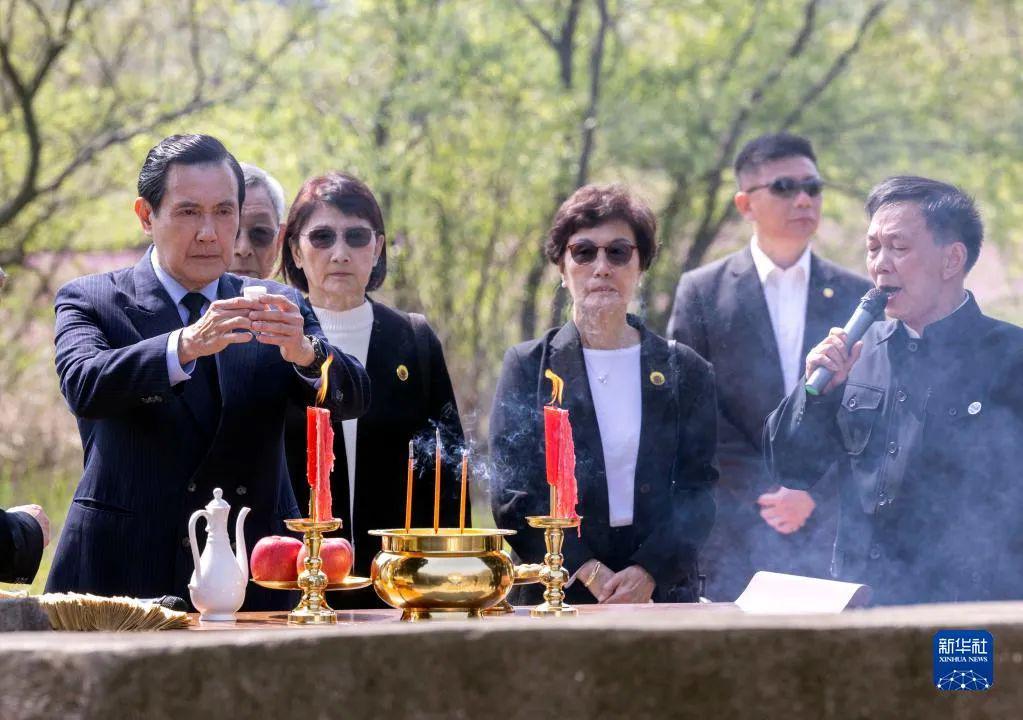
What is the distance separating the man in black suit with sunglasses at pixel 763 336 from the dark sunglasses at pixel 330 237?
161 centimetres

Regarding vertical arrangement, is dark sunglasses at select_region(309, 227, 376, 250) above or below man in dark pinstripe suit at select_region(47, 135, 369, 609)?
above

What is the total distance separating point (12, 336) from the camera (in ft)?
41.0

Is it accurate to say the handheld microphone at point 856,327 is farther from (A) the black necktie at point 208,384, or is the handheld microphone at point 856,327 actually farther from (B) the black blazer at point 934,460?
(A) the black necktie at point 208,384

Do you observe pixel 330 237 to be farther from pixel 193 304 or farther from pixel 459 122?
pixel 459 122

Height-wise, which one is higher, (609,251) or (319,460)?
(609,251)

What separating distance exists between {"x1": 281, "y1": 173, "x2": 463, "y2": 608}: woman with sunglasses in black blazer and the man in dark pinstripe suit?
0.59 m

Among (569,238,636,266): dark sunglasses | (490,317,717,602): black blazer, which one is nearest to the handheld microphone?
(490,317,717,602): black blazer

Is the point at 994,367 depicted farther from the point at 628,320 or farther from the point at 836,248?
the point at 836,248

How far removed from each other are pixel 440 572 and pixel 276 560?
1.51 feet

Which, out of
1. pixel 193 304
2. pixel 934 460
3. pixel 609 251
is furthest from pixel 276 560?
pixel 934 460

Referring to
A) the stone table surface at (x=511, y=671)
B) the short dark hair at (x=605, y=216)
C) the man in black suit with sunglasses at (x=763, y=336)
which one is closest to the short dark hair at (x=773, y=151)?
the man in black suit with sunglasses at (x=763, y=336)

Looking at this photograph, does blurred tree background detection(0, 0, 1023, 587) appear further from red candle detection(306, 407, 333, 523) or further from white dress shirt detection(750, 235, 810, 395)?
red candle detection(306, 407, 333, 523)

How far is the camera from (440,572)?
3.32 metres

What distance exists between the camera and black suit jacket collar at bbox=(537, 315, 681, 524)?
4.53m
